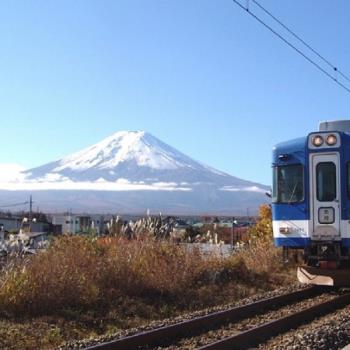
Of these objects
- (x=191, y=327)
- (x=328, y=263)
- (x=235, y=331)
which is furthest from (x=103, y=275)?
(x=328, y=263)

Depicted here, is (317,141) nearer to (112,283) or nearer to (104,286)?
(112,283)

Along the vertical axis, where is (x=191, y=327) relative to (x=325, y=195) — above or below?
below

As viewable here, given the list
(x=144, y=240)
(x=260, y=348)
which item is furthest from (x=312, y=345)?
(x=144, y=240)

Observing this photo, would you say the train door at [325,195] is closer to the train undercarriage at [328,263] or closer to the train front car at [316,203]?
the train front car at [316,203]

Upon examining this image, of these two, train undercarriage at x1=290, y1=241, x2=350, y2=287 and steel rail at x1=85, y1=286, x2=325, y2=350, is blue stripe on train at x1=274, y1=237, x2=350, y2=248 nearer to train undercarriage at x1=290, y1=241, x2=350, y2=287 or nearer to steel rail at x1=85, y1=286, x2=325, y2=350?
train undercarriage at x1=290, y1=241, x2=350, y2=287

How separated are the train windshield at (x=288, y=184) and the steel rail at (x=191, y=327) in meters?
2.09

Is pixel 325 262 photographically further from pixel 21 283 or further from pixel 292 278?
pixel 21 283

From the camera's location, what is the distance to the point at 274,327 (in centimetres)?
1077

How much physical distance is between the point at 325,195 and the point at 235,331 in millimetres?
4863

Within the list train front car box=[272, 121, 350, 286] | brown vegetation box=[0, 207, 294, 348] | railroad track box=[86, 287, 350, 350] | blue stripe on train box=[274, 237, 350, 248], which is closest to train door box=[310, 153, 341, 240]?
train front car box=[272, 121, 350, 286]

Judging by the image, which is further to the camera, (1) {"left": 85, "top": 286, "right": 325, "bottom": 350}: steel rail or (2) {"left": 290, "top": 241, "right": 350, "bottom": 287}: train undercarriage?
(2) {"left": 290, "top": 241, "right": 350, "bottom": 287}: train undercarriage

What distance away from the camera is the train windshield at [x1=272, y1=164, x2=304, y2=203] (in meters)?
14.8

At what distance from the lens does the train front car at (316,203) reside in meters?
14.3

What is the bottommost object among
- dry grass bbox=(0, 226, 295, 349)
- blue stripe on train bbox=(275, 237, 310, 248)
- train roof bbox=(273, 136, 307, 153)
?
dry grass bbox=(0, 226, 295, 349)
